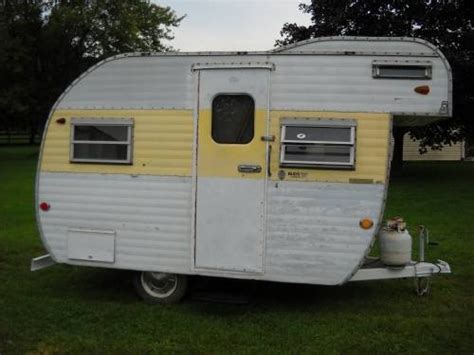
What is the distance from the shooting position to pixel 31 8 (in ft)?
122

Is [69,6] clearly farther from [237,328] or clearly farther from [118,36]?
[237,328]

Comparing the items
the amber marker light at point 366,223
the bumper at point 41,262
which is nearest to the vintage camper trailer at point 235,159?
the amber marker light at point 366,223

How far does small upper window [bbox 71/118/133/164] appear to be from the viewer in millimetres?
6492

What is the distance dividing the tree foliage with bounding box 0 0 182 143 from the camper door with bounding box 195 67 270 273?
30364 millimetres

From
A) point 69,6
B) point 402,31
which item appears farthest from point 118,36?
point 402,31

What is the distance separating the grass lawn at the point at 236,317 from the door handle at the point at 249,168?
1.46m

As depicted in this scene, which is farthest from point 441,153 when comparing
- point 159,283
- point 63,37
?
point 159,283

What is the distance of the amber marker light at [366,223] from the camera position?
590 centimetres

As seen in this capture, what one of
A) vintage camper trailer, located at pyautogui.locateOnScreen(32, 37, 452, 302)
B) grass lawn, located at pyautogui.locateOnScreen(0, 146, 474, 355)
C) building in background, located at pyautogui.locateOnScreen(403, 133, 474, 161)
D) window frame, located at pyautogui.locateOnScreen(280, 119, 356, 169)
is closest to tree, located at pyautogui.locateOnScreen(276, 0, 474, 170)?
grass lawn, located at pyautogui.locateOnScreen(0, 146, 474, 355)

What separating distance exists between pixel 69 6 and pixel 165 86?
111 ft

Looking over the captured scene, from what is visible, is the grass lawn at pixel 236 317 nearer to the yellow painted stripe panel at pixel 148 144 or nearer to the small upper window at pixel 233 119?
the yellow painted stripe panel at pixel 148 144

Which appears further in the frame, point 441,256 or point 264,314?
point 441,256

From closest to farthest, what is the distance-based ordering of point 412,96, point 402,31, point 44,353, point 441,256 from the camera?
point 44,353, point 412,96, point 441,256, point 402,31

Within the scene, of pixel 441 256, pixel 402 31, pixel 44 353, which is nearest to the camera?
pixel 44 353
